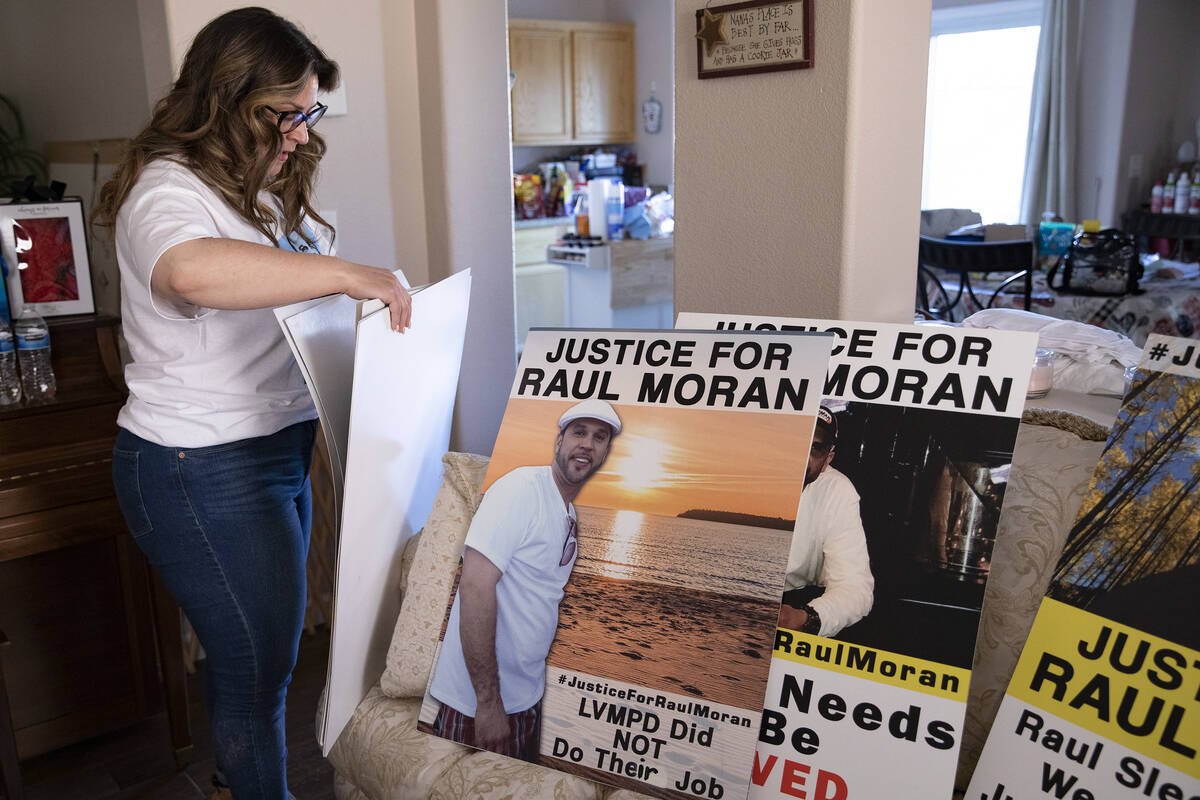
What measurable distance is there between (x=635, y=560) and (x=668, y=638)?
0.11 meters

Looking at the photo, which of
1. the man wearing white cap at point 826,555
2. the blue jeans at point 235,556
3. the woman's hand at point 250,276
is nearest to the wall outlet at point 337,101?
the blue jeans at point 235,556

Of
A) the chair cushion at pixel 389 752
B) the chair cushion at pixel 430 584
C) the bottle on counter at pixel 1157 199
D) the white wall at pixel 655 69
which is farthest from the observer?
the white wall at pixel 655 69

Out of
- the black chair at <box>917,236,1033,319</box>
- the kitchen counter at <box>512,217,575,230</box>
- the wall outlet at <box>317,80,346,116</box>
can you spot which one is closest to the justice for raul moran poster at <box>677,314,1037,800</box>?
the wall outlet at <box>317,80,346,116</box>

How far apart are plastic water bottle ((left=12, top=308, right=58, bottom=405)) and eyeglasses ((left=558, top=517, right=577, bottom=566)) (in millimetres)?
1445

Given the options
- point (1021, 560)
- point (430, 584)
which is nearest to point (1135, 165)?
point (1021, 560)

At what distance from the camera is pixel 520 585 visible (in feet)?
4.41

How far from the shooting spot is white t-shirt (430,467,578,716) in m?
1.31

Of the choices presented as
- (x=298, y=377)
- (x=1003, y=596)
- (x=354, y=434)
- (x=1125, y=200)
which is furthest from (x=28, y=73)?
(x=1125, y=200)

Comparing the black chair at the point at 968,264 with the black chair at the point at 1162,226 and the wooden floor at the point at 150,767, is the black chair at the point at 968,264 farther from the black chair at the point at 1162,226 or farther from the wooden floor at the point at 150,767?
the wooden floor at the point at 150,767

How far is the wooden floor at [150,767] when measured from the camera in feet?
A: 7.07

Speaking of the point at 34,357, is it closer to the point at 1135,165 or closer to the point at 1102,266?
the point at 1102,266

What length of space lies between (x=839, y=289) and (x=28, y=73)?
3268 mm

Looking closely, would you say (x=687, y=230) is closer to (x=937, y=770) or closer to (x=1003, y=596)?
(x=1003, y=596)

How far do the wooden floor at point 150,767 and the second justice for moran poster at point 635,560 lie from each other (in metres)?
1.03
